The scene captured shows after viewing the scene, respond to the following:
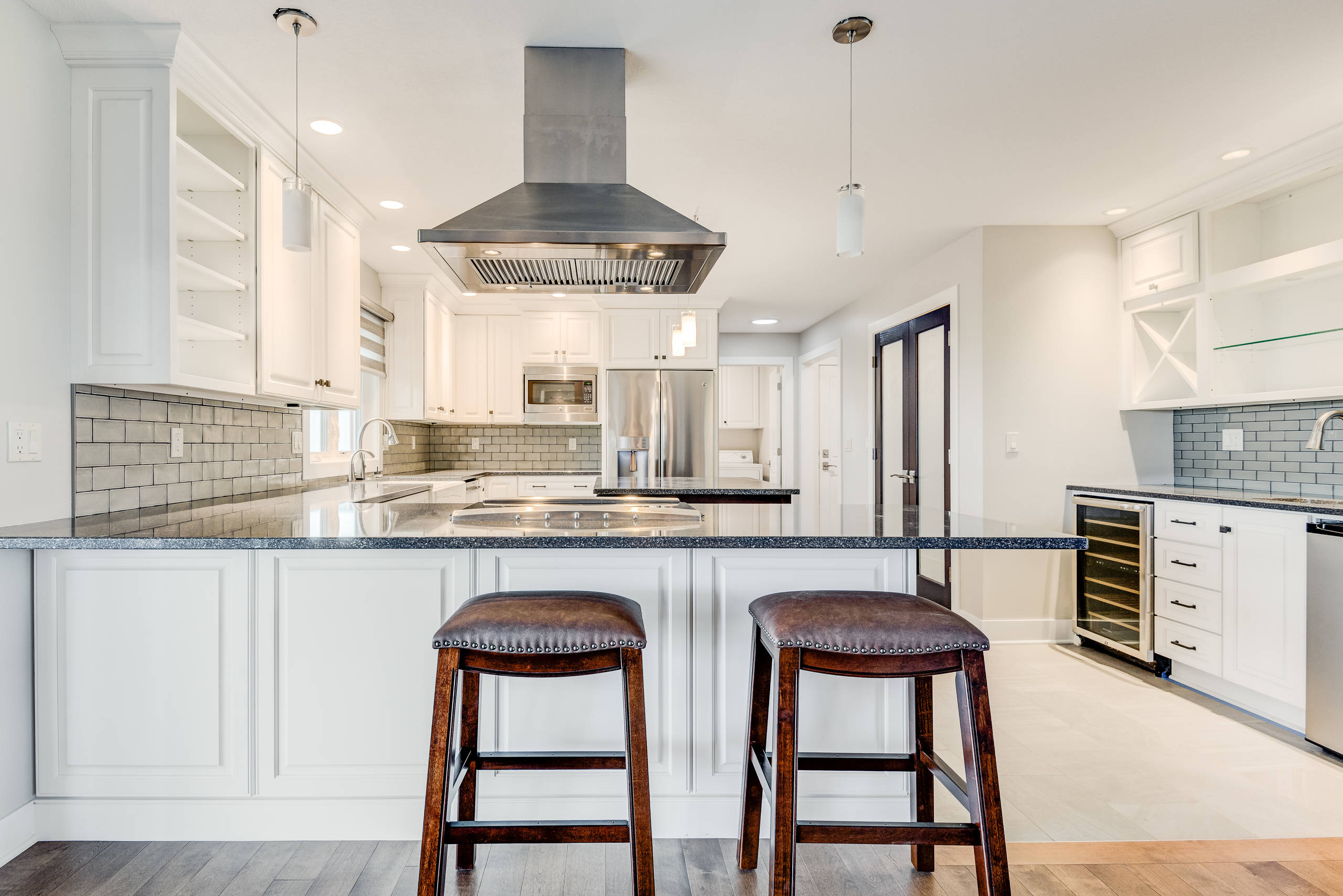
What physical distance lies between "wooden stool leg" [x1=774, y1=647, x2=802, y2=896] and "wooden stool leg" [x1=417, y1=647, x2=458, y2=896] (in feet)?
2.11

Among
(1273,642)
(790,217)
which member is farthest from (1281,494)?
(790,217)

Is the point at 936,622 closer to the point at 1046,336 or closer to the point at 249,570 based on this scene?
the point at 249,570

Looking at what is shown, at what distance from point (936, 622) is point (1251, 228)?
3.29m

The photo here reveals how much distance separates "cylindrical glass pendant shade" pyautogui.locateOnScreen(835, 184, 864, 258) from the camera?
2.04 metres

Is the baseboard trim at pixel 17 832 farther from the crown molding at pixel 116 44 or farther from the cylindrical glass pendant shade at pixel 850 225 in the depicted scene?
the cylindrical glass pendant shade at pixel 850 225

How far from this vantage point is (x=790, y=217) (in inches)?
155

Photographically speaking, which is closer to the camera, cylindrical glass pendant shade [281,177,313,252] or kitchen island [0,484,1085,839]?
kitchen island [0,484,1085,839]

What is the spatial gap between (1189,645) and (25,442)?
14.0ft

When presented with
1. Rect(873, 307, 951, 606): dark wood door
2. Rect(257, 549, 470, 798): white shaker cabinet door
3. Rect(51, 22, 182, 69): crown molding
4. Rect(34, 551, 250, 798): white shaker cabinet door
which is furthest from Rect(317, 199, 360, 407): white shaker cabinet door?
Rect(873, 307, 951, 606): dark wood door

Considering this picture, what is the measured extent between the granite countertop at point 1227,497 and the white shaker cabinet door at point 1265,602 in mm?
31

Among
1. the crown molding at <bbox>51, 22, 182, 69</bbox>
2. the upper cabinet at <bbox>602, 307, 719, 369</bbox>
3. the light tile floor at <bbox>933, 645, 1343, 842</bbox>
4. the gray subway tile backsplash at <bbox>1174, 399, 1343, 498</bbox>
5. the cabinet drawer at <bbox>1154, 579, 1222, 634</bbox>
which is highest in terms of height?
the crown molding at <bbox>51, 22, 182, 69</bbox>

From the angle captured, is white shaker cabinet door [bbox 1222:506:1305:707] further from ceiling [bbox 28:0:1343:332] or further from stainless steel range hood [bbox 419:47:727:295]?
stainless steel range hood [bbox 419:47:727:295]

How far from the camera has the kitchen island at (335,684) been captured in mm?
1844

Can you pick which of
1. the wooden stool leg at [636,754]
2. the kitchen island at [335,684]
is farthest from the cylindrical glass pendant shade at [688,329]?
the wooden stool leg at [636,754]
